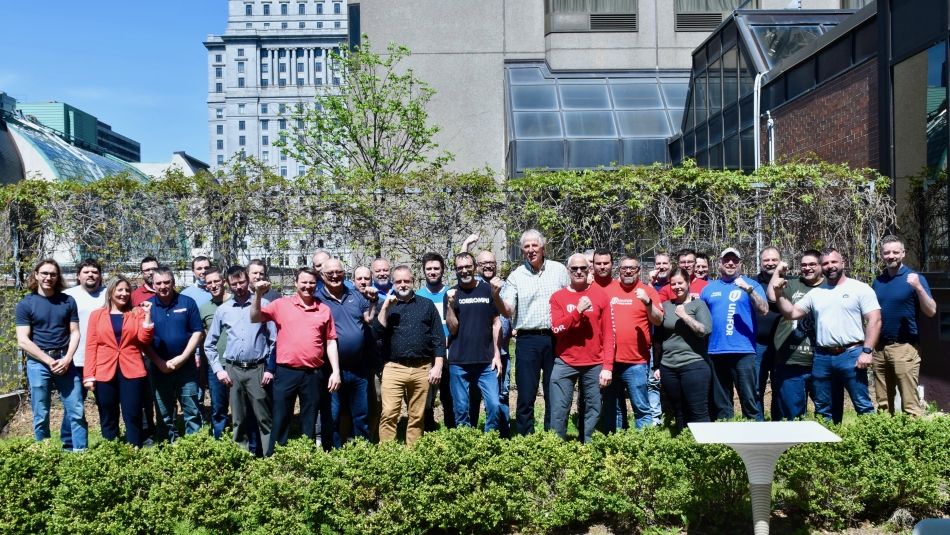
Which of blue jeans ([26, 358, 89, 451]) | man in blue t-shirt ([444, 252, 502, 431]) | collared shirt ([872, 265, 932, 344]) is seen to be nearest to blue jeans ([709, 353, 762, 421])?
collared shirt ([872, 265, 932, 344])

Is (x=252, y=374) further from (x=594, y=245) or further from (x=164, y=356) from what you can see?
(x=594, y=245)

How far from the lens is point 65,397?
762cm

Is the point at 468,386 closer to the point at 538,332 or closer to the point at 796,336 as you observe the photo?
the point at 538,332

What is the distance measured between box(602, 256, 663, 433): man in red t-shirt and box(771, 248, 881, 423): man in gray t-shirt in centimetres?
115

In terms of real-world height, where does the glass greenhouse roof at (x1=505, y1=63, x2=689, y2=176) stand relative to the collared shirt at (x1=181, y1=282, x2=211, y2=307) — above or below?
above

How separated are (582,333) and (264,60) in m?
141

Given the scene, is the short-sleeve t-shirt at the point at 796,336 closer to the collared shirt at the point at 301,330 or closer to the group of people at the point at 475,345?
the group of people at the point at 475,345

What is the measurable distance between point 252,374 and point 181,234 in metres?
3.50

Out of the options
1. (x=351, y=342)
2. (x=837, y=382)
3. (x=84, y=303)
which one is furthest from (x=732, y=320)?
(x=84, y=303)

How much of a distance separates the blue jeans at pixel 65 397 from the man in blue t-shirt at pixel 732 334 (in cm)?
586

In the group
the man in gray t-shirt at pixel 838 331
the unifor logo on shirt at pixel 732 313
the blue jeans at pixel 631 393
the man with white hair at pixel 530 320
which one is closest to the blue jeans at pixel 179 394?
the man with white hair at pixel 530 320

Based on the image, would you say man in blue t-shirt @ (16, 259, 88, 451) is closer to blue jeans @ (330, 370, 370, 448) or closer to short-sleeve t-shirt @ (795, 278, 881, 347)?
blue jeans @ (330, 370, 370, 448)

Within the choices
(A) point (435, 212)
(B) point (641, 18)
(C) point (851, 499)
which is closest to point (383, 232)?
(A) point (435, 212)

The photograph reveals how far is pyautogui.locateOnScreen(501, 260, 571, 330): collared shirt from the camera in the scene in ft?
23.4
